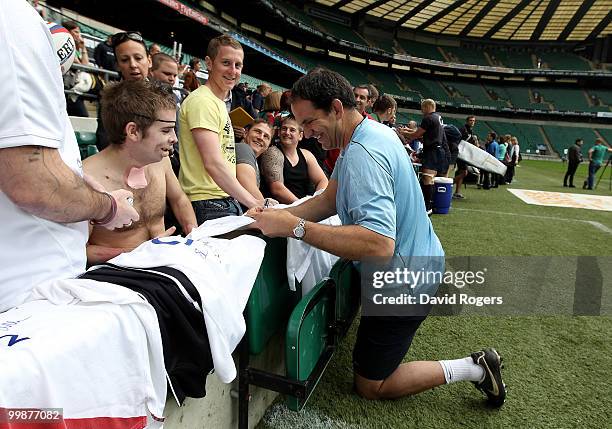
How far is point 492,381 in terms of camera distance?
2057 millimetres

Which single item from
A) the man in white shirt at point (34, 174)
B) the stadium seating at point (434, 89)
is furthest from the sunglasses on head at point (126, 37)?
the stadium seating at point (434, 89)

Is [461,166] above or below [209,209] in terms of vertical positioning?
below

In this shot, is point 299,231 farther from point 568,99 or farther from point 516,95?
point 568,99

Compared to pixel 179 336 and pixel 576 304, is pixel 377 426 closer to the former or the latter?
pixel 179 336

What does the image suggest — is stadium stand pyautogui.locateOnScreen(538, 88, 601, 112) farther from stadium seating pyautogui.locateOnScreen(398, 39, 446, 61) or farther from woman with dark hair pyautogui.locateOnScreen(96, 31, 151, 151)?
woman with dark hair pyautogui.locateOnScreen(96, 31, 151, 151)

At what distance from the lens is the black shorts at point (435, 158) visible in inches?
266

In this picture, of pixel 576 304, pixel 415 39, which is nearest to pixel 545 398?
pixel 576 304

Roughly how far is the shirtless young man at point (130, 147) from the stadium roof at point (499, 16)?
133ft

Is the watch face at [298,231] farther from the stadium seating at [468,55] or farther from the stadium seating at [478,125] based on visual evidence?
the stadium seating at [468,55]

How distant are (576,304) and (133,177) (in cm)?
366

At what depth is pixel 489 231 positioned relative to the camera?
5.93 metres

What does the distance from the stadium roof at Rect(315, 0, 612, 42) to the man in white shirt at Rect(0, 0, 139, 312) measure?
135 feet

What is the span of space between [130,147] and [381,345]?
1.58m

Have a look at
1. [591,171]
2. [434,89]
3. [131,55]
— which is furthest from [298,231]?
[434,89]
